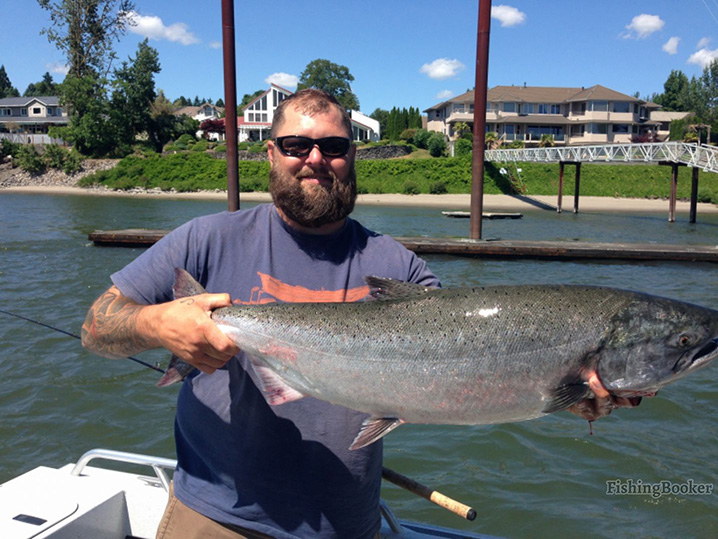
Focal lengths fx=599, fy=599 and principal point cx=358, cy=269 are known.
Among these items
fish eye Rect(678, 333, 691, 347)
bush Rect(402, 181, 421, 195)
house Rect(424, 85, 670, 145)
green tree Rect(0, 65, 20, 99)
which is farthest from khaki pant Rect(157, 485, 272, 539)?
green tree Rect(0, 65, 20, 99)

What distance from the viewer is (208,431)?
2705 mm

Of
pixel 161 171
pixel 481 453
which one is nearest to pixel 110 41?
pixel 161 171

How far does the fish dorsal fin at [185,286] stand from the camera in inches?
101

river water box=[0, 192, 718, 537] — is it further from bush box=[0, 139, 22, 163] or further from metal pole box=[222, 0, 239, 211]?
bush box=[0, 139, 22, 163]

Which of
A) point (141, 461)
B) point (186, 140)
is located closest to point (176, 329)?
point (141, 461)

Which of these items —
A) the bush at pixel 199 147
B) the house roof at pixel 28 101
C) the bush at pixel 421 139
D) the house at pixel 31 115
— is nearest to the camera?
the bush at pixel 199 147

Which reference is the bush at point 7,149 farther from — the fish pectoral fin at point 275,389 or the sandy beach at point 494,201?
the fish pectoral fin at point 275,389

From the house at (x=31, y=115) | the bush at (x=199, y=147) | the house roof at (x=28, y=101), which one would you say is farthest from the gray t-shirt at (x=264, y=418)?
the house roof at (x=28, y=101)

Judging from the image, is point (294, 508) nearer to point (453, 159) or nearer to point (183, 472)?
point (183, 472)

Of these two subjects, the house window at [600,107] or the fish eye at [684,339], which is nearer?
the fish eye at [684,339]

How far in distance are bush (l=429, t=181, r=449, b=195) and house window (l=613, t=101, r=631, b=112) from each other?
39299 millimetres

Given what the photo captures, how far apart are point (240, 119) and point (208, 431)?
10705cm

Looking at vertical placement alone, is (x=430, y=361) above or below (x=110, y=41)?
below

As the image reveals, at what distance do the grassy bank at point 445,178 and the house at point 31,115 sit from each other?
4250 cm
